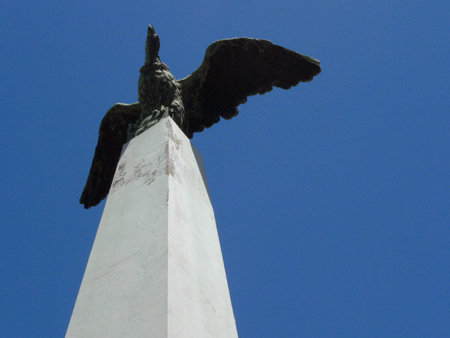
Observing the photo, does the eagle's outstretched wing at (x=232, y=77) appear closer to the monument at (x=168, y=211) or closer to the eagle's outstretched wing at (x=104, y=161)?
the monument at (x=168, y=211)

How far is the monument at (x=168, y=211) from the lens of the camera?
2.73 metres

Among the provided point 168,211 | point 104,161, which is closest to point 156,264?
point 168,211

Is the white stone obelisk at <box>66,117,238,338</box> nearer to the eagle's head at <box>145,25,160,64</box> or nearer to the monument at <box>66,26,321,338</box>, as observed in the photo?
the monument at <box>66,26,321,338</box>

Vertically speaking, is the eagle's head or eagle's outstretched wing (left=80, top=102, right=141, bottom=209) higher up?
the eagle's head

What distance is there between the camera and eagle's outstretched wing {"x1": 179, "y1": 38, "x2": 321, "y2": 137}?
608 centimetres

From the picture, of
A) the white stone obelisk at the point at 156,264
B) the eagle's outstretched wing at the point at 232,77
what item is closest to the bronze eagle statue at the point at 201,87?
the eagle's outstretched wing at the point at 232,77

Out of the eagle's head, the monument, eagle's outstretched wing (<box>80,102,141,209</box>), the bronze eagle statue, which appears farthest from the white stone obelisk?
eagle's outstretched wing (<box>80,102,141,209</box>)

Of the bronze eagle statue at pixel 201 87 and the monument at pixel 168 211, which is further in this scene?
the bronze eagle statue at pixel 201 87

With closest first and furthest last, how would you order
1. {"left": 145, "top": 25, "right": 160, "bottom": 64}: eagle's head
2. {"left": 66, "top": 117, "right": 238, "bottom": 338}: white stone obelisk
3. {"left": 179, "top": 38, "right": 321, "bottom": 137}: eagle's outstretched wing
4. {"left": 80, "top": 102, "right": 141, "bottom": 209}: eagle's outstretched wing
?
{"left": 66, "top": 117, "right": 238, "bottom": 338}: white stone obelisk
{"left": 179, "top": 38, "right": 321, "bottom": 137}: eagle's outstretched wing
{"left": 145, "top": 25, "right": 160, "bottom": 64}: eagle's head
{"left": 80, "top": 102, "right": 141, "bottom": 209}: eagle's outstretched wing

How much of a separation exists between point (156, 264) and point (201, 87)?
385 centimetres

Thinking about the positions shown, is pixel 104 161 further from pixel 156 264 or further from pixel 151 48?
pixel 156 264

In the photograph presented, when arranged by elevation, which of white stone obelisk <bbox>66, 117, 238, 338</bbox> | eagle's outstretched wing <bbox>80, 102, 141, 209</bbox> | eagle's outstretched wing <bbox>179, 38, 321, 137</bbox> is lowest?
white stone obelisk <bbox>66, 117, 238, 338</bbox>

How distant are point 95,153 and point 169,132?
2.41 m

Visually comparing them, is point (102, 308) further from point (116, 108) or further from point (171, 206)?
point (116, 108)
